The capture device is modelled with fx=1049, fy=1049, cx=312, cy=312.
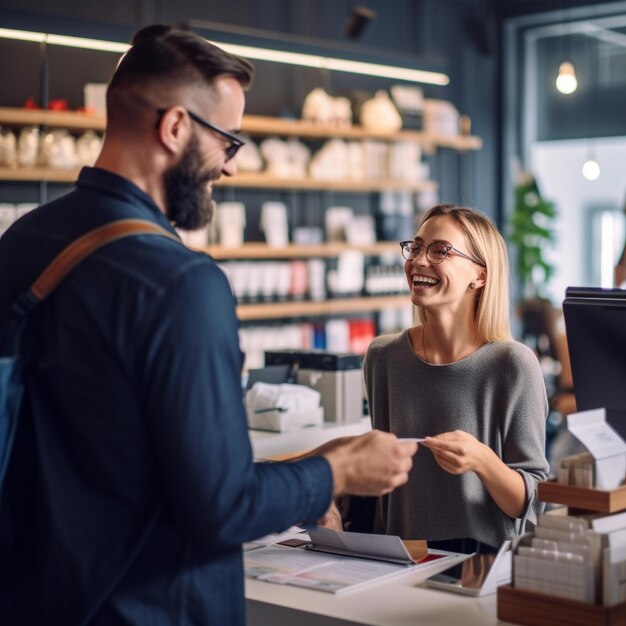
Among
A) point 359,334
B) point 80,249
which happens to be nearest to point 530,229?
point 359,334

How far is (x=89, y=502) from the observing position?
1.54 m

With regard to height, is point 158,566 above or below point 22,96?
below

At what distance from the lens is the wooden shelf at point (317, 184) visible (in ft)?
21.7

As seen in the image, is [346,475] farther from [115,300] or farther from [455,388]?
[455,388]

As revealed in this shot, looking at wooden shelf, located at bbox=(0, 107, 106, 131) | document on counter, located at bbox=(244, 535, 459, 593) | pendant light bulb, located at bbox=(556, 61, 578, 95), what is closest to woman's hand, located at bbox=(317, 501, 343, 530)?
document on counter, located at bbox=(244, 535, 459, 593)

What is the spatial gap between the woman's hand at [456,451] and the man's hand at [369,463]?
56 cm

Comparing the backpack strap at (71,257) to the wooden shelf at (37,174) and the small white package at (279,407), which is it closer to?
the small white package at (279,407)

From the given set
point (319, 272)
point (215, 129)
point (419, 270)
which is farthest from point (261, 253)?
point (215, 129)

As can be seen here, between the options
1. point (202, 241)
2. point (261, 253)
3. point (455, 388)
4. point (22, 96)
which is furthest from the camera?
point (261, 253)

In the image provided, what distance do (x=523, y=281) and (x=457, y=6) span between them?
7.81 ft

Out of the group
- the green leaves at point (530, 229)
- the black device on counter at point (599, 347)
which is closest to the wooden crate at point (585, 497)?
the black device on counter at point (599, 347)

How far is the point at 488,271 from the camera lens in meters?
2.80

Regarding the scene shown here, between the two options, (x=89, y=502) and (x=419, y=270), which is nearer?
(x=89, y=502)

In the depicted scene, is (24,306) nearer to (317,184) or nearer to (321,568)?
(321,568)
